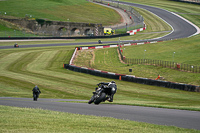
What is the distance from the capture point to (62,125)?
931cm

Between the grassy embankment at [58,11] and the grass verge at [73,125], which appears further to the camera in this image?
the grassy embankment at [58,11]

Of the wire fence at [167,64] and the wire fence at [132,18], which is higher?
the wire fence at [132,18]

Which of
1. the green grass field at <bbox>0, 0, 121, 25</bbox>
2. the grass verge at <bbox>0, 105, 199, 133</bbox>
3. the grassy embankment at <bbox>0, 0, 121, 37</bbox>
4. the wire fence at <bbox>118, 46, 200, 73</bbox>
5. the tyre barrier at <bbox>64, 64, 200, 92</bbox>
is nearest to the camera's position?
the grass verge at <bbox>0, 105, 199, 133</bbox>

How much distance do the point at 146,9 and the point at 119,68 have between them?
67.1m

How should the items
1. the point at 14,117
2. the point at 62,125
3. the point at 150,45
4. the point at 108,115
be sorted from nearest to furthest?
the point at 62,125 < the point at 14,117 < the point at 108,115 < the point at 150,45

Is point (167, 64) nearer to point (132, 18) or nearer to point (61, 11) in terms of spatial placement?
point (132, 18)

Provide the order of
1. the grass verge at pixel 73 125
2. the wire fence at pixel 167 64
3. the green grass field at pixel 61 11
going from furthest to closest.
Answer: the green grass field at pixel 61 11 < the wire fence at pixel 167 64 < the grass verge at pixel 73 125

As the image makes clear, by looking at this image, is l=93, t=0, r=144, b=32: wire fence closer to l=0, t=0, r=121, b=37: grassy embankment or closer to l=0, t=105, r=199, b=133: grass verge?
l=0, t=0, r=121, b=37: grassy embankment

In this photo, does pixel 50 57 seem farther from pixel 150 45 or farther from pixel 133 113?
pixel 133 113

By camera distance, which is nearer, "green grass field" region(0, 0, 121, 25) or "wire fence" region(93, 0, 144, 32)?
"wire fence" region(93, 0, 144, 32)

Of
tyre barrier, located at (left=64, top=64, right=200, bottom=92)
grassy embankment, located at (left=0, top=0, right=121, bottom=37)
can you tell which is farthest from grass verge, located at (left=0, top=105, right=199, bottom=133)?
grassy embankment, located at (left=0, top=0, right=121, bottom=37)

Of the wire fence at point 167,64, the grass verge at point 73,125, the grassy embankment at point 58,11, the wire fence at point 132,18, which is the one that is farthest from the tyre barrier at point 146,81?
the grassy embankment at point 58,11

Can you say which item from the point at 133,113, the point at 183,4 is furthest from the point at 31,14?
the point at 133,113

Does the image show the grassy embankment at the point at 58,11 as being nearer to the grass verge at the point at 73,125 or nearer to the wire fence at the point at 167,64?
the wire fence at the point at 167,64
